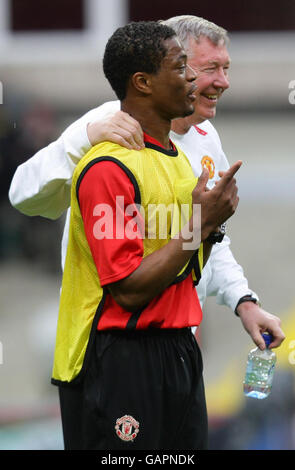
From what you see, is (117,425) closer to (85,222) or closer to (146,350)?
(146,350)

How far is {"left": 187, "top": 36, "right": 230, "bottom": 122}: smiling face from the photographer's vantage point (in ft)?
11.0

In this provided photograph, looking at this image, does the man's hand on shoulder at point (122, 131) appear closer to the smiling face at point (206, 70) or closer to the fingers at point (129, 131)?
the fingers at point (129, 131)

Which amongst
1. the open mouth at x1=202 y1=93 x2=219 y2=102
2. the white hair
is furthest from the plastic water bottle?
the white hair

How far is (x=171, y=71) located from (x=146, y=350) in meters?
0.81

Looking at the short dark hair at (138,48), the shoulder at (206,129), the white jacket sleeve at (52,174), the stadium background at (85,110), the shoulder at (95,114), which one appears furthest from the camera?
the stadium background at (85,110)

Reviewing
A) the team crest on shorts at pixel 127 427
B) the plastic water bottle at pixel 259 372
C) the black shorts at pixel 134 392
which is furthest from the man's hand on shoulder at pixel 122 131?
the plastic water bottle at pixel 259 372

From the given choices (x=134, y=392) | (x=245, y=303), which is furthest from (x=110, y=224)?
(x=245, y=303)

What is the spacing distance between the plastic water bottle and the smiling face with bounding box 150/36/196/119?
102cm

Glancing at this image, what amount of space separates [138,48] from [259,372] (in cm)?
135

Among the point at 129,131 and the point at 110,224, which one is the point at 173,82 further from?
the point at 110,224

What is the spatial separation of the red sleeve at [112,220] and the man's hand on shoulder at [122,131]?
0.12 m

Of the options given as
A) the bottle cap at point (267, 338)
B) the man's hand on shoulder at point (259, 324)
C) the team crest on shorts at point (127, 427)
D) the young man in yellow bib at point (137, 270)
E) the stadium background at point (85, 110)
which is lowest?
the stadium background at point (85, 110)

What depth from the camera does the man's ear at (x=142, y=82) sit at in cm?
274

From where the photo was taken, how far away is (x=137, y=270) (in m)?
2.61
